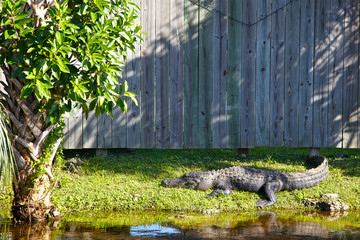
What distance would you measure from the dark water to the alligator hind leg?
29cm

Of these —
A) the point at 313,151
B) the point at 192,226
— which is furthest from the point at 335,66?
the point at 192,226

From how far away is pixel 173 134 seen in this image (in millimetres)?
6523

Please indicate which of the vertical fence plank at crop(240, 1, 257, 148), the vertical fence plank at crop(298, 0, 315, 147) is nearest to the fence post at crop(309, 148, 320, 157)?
the vertical fence plank at crop(298, 0, 315, 147)

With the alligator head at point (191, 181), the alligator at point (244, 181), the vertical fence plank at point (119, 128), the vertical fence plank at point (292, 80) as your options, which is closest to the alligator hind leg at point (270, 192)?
the alligator at point (244, 181)

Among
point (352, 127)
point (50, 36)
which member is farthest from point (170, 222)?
point (352, 127)

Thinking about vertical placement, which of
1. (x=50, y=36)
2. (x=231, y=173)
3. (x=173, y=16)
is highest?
(x=173, y=16)

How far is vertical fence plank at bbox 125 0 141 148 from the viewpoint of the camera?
20.9 feet

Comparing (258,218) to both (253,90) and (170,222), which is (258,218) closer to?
(170,222)

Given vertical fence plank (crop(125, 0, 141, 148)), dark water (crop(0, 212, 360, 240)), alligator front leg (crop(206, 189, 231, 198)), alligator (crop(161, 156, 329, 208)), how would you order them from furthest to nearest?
vertical fence plank (crop(125, 0, 141, 148)), alligator (crop(161, 156, 329, 208)), alligator front leg (crop(206, 189, 231, 198)), dark water (crop(0, 212, 360, 240))

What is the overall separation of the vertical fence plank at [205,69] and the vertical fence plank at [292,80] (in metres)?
1.27

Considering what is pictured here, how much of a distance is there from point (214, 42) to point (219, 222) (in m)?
3.17

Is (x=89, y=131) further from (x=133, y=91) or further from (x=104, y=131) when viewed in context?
(x=133, y=91)

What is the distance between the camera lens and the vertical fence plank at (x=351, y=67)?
22.5ft

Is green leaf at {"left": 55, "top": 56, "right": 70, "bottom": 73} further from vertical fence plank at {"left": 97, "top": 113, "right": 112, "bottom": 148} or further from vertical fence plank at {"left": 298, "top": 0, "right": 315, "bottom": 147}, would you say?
vertical fence plank at {"left": 298, "top": 0, "right": 315, "bottom": 147}
